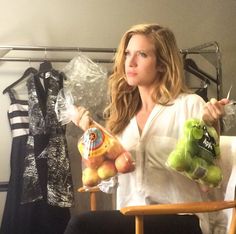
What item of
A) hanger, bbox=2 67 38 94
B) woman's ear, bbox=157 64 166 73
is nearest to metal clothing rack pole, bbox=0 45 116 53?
hanger, bbox=2 67 38 94

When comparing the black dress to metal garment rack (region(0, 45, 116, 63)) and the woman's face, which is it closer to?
metal garment rack (region(0, 45, 116, 63))

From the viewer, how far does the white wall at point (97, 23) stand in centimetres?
213

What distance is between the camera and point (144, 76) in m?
1.42

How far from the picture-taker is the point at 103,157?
1238 mm

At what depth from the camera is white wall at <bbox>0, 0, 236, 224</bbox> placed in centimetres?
213

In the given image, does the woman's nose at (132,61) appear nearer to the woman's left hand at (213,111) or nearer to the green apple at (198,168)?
the woman's left hand at (213,111)

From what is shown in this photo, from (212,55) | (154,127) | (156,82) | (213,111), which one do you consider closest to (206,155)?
(213,111)

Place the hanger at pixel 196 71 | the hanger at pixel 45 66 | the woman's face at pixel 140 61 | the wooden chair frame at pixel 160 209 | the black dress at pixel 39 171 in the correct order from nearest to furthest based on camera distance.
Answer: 1. the wooden chair frame at pixel 160 209
2. the woman's face at pixel 140 61
3. the black dress at pixel 39 171
4. the hanger at pixel 45 66
5. the hanger at pixel 196 71

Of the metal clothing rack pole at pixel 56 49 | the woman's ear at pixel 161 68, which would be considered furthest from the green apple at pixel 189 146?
the metal clothing rack pole at pixel 56 49

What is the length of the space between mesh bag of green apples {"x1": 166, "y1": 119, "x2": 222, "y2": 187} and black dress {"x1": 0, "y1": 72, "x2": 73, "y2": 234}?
2.79 ft

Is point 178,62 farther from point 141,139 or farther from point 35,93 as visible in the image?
point 35,93

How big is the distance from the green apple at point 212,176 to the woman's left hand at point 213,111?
0.14 m

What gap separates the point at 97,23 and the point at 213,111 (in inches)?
48.7

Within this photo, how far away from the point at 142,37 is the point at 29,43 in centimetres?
94
